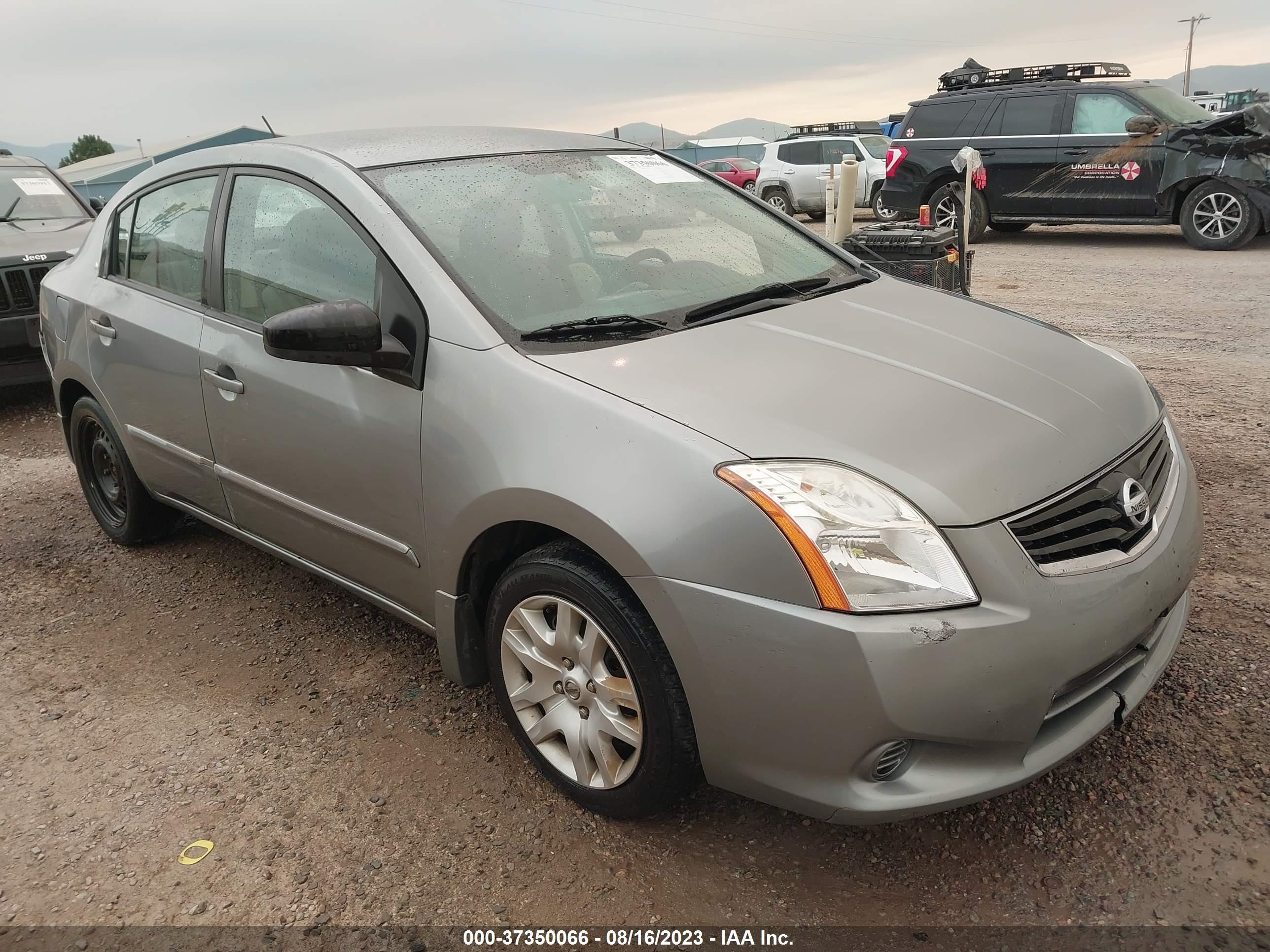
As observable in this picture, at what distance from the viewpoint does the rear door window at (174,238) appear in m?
3.30

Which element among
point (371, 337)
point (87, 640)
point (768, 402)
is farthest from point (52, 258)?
point (768, 402)

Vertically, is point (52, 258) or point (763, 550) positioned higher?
point (52, 258)

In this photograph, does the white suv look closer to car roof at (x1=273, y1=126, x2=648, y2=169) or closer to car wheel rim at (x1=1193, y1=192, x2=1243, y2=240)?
car wheel rim at (x1=1193, y1=192, x2=1243, y2=240)

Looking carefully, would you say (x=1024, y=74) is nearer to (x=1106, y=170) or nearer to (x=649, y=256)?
(x=1106, y=170)

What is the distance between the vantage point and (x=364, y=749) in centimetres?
275

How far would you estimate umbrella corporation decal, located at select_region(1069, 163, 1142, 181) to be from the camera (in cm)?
1102

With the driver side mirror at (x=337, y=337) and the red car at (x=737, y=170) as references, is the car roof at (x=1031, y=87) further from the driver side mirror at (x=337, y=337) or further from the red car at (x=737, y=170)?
the driver side mirror at (x=337, y=337)

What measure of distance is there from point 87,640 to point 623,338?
2421mm

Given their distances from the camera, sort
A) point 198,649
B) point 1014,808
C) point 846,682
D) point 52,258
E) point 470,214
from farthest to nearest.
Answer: point 52,258, point 198,649, point 470,214, point 1014,808, point 846,682

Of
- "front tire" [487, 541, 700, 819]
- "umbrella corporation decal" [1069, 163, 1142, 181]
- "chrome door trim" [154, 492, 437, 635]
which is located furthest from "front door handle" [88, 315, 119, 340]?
"umbrella corporation decal" [1069, 163, 1142, 181]

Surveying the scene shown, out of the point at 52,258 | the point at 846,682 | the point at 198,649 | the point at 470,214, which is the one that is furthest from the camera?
the point at 52,258

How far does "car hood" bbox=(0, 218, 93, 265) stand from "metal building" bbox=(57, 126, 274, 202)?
129ft

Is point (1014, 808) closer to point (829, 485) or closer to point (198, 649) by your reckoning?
point (829, 485)

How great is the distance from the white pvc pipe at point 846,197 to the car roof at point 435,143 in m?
3.30
